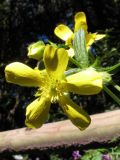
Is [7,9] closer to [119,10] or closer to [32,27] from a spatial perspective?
[32,27]

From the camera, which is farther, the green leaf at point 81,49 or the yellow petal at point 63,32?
the yellow petal at point 63,32

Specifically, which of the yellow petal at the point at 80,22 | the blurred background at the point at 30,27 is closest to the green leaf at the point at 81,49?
the yellow petal at the point at 80,22

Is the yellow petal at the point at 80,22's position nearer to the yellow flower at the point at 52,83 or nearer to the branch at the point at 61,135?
the yellow flower at the point at 52,83

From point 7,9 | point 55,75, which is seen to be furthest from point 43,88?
point 7,9

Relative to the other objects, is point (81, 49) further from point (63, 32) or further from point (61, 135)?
point (61, 135)

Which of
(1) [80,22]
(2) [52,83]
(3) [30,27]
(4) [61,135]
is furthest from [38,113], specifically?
(3) [30,27]

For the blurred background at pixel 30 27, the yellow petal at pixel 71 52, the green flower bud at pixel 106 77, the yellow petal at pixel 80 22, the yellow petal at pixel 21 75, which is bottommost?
the green flower bud at pixel 106 77

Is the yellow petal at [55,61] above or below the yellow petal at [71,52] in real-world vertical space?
below

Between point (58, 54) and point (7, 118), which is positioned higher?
point (7, 118)
